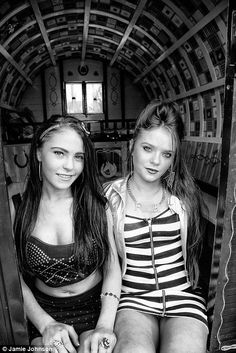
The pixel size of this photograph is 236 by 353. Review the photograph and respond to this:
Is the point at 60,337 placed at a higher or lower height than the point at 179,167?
lower

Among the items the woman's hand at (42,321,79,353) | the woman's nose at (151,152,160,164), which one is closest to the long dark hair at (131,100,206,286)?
the woman's nose at (151,152,160,164)

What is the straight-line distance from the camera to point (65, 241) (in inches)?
73.1

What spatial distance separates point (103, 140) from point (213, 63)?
2.21 meters

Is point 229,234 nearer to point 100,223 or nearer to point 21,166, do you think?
point 100,223

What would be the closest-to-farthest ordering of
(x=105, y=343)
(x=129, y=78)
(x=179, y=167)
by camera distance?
(x=105, y=343) → (x=179, y=167) → (x=129, y=78)

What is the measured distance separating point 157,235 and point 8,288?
2.90 ft

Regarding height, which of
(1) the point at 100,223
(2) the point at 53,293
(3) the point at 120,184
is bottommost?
(2) the point at 53,293

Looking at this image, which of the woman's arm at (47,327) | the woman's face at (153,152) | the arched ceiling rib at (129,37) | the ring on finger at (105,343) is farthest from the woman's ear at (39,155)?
the arched ceiling rib at (129,37)

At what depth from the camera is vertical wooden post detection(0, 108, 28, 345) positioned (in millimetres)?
1265

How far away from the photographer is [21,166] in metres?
5.50

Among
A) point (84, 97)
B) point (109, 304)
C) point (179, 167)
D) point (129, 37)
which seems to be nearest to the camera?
point (109, 304)

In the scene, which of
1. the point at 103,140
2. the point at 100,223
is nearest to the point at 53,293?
the point at 100,223

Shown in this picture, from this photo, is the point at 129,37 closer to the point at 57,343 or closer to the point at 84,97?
the point at 84,97

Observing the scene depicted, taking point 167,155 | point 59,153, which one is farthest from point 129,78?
point 59,153
